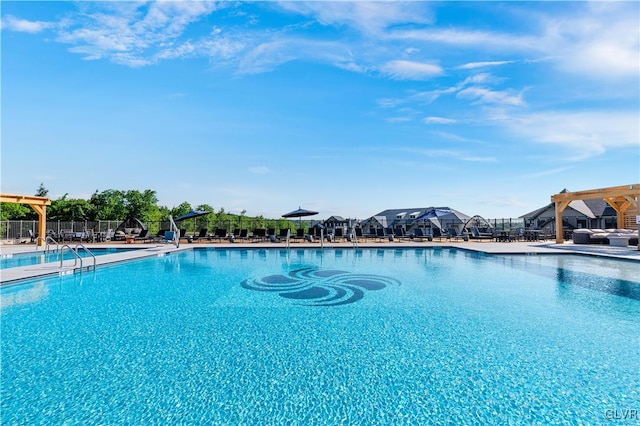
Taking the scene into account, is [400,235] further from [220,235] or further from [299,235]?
[220,235]

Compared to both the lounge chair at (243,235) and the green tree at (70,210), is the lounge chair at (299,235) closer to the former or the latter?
the lounge chair at (243,235)

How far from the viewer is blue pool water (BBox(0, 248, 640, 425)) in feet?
8.53

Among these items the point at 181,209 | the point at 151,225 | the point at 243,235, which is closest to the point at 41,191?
the point at 181,209

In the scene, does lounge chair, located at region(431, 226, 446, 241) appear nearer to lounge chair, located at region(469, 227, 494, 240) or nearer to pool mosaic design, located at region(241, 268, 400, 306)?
lounge chair, located at region(469, 227, 494, 240)

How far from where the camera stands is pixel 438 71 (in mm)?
12359

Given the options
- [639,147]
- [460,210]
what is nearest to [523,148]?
[639,147]

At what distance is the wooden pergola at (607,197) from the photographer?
43.1 feet

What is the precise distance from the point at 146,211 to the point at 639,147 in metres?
29.7

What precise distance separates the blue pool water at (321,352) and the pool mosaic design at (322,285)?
81mm

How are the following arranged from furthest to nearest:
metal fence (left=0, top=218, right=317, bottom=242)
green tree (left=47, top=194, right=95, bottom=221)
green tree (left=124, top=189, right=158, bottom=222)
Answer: green tree (left=124, top=189, right=158, bottom=222), green tree (left=47, top=194, right=95, bottom=221), metal fence (left=0, top=218, right=317, bottom=242)

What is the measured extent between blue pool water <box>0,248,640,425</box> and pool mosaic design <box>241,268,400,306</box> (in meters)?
0.08

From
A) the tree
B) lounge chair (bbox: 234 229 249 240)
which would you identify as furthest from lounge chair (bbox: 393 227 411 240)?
the tree

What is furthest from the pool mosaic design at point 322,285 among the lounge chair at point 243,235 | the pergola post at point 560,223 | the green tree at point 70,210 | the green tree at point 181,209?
the green tree at point 70,210

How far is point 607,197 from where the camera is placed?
1466 centimetres
